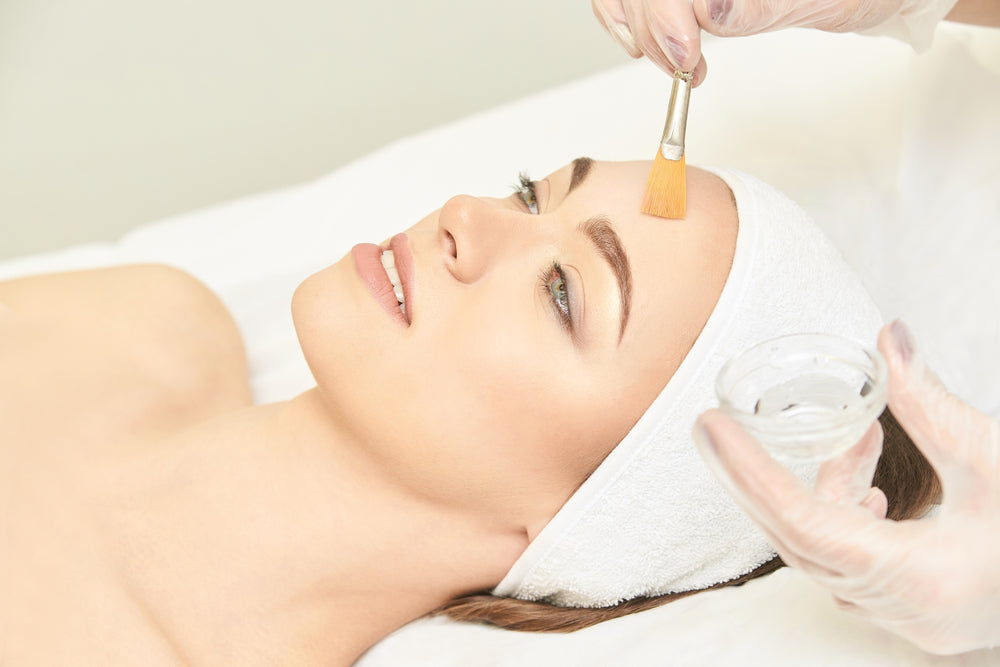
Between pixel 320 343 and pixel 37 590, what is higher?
pixel 320 343

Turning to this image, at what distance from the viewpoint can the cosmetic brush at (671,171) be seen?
1.19 meters

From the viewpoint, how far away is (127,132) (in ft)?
7.75

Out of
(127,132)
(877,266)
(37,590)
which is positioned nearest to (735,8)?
(877,266)

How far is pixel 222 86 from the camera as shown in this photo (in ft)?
7.82

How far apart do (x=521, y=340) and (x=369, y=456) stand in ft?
0.89

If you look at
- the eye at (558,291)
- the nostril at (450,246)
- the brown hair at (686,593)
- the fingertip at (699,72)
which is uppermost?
the fingertip at (699,72)

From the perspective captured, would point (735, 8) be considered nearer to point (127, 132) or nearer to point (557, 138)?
point (557, 138)

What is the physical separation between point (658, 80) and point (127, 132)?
1.30 m

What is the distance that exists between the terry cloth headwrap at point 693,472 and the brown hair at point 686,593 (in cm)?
1

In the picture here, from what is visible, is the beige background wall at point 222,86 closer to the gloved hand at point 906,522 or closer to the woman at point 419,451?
the woman at point 419,451

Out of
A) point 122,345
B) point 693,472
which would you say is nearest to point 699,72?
point 693,472

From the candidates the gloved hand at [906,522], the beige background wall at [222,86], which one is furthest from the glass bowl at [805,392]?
the beige background wall at [222,86]

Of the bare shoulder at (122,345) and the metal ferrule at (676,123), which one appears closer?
the metal ferrule at (676,123)

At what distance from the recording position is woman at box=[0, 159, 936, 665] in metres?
1.16
